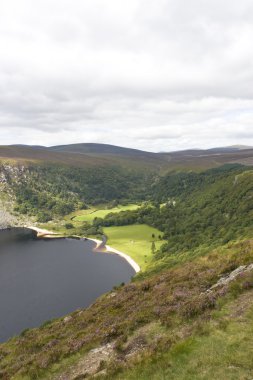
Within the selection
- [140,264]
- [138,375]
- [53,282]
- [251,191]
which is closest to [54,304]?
[53,282]

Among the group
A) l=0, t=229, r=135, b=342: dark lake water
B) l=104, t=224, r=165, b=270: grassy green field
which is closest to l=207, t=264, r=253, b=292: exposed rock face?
l=0, t=229, r=135, b=342: dark lake water

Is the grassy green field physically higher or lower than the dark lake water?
higher

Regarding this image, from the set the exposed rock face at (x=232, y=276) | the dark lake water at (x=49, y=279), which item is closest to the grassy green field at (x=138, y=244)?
the dark lake water at (x=49, y=279)

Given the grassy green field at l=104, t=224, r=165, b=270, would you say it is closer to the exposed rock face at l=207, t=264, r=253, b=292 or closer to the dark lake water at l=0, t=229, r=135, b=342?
the dark lake water at l=0, t=229, r=135, b=342

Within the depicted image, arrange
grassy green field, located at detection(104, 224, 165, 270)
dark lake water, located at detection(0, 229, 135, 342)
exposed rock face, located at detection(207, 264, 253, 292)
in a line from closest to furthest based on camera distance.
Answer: exposed rock face, located at detection(207, 264, 253, 292) < dark lake water, located at detection(0, 229, 135, 342) < grassy green field, located at detection(104, 224, 165, 270)

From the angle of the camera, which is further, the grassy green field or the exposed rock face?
the grassy green field

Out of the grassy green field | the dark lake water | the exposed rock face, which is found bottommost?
the dark lake water

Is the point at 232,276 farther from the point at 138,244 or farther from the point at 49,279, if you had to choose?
the point at 138,244

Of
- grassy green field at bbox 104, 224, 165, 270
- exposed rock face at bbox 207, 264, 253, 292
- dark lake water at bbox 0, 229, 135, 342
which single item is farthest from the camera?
grassy green field at bbox 104, 224, 165, 270
